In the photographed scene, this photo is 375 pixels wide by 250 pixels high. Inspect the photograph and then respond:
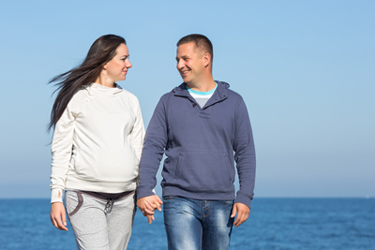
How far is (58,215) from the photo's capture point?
4.03 metres

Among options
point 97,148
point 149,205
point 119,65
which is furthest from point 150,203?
point 119,65

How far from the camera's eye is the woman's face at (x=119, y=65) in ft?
14.4

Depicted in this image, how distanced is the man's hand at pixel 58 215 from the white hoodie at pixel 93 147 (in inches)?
1.8

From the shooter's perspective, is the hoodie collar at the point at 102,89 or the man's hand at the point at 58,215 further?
the hoodie collar at the point at 102,89

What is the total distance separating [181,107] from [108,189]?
90 cm

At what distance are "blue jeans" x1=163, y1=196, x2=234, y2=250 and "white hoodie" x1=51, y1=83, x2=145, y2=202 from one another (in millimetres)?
401

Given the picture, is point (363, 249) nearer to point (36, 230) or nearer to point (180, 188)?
point (36, 230)

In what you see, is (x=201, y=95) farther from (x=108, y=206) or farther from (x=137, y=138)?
(x=108, y=206)

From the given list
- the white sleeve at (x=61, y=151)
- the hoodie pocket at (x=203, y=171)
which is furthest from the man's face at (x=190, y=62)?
the white sleeve at (x=61, y=151)

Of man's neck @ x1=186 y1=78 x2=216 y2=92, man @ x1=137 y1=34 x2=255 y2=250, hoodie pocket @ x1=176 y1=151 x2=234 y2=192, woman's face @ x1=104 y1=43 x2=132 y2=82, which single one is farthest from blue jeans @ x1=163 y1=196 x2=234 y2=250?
woman's face @ x1=104 y1=43 x2=132 y2=82

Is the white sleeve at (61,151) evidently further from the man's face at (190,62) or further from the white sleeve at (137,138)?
the man's face at (190,62)

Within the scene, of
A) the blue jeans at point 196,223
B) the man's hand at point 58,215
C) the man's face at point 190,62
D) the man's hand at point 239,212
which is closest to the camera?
the man's hand at point 58,215

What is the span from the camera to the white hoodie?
410 cm

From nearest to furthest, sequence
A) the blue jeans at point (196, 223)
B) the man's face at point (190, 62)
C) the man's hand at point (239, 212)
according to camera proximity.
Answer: the blue jeans at point (196, 223)
the man's hand at point (239, 212)
the man's face at point (190, 62)
